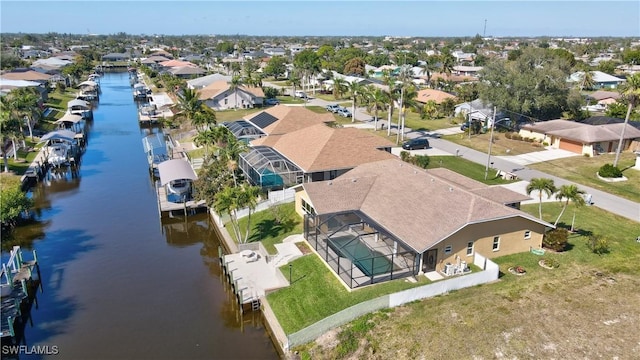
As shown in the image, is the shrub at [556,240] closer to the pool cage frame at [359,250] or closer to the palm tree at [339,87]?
the pool cage frame at [359,250]

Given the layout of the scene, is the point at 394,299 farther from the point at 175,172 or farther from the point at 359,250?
the point at 175,172

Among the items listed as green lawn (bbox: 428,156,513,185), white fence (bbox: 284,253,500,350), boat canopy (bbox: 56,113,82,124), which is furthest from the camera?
boat canopy (bbox: 56,113,82,124)

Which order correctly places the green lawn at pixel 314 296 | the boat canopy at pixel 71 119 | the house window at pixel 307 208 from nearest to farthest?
the green lawn at pixel 314 296
the house window at pixel 307 208
the boat canopy at pixel 71 119

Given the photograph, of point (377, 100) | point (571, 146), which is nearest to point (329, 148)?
point (377, 100)

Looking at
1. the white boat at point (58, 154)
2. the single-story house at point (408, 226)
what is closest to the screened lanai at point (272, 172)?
the single-story house at point (408, 226)

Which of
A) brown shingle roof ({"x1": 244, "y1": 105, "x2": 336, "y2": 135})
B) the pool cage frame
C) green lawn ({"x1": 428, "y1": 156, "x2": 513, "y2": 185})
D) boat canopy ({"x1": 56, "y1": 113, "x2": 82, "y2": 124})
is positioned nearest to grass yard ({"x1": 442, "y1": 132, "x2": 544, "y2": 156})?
green lawn ({"x1": 428, "y1": 156, "x2": 513, "y2": 185})

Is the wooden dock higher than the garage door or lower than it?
lower

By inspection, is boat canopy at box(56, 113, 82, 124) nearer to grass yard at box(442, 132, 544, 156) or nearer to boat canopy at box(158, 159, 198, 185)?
boat canopy at box(158, 159, 198, 185)

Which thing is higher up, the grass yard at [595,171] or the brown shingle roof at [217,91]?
the brown shingle roof at [217,91]
